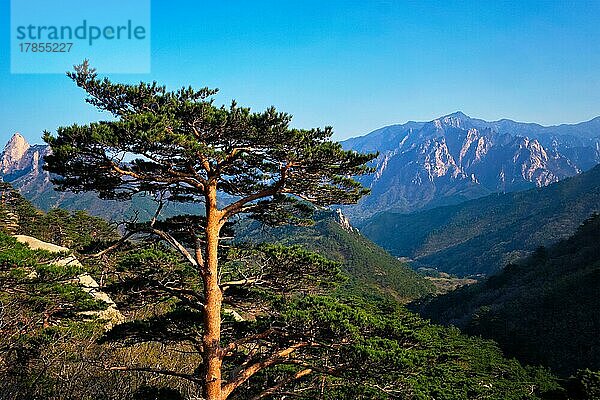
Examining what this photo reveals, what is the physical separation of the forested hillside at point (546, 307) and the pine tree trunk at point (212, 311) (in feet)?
167

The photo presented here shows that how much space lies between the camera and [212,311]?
369 inches

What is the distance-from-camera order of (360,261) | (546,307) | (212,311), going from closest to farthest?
1. (212,311)
2. (546,307)
3. (360,261)

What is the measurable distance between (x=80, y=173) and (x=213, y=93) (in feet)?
10.9

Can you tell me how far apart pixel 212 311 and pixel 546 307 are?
6554 cm

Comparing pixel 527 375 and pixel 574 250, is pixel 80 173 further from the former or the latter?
pixel 574 250

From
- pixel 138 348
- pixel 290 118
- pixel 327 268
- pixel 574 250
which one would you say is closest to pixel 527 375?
pixel 138 348

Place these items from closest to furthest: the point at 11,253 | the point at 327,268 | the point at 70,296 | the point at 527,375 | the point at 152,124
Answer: the point at 152,124 < the point at 11,253 < the point at 327,268 < the point at 70,296 < the point at 527,375

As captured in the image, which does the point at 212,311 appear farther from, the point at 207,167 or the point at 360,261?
the point at 360,261

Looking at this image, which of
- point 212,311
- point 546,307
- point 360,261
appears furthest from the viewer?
point 360,261

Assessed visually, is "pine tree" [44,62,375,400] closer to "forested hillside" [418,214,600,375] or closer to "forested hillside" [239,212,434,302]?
"forested hillside" [418,214,600,375]

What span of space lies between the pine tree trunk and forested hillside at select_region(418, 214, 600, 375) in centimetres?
5093

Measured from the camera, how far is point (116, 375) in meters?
22.3

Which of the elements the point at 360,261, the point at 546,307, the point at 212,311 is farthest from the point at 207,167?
the point at 360,261

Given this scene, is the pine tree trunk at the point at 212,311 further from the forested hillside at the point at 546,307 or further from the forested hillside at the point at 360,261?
the forested hillside at the point at 360,261
